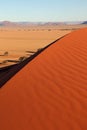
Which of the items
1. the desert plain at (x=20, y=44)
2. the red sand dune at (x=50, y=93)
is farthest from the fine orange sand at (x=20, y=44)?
the red sand dune at (x=50, y=93)

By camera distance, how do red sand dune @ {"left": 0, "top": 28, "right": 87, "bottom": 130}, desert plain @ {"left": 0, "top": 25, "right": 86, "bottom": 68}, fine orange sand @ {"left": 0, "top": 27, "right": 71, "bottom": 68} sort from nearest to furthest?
red sand dune @ {"left": 0, "top": 28, "right": 87, "bottom": 130}, desert plain @ {"left": 0, "top": 25, "right": 86, "bottom": 68}, fine orange sand @ {"left": 0, "top": 27, "right": 71, "bottom": 68}

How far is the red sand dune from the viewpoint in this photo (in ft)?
14.3

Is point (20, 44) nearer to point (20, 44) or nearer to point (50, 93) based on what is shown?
point (20, 44)

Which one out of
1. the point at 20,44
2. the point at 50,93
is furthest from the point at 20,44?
the point at 50,93

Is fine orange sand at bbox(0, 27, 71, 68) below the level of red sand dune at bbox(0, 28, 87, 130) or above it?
below

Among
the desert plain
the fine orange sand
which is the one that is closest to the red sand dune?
the desert plain

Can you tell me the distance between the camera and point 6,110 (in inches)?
195

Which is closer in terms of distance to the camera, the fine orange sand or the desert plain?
the desert plain

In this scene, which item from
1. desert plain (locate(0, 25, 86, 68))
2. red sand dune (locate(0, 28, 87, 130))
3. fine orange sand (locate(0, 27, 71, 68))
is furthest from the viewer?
fine orange sand (locate(0, 27, 71, 68))

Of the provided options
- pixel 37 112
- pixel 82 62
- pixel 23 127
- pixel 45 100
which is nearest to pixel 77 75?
pixel 82 62

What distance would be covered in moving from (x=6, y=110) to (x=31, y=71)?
5.04ft

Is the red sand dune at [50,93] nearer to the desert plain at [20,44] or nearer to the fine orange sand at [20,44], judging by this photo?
the desert plain at [20,44]

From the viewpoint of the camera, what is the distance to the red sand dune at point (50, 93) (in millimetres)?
4348

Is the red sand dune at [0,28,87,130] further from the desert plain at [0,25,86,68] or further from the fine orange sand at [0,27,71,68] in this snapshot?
the fine orange sand at [0,27,71,68]
